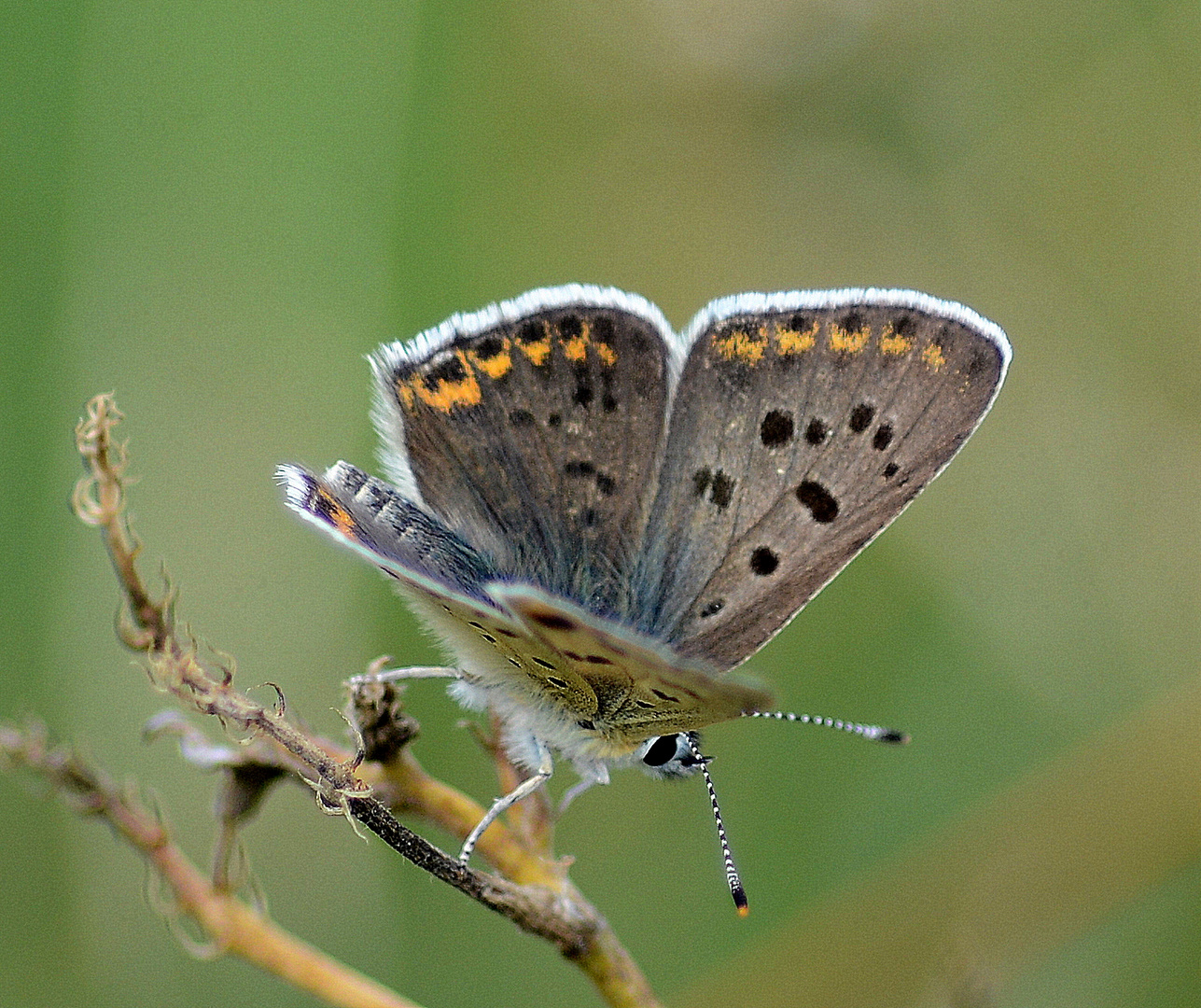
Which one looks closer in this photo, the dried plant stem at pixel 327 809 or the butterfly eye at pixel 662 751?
the dried plant stem at pixel 327 809

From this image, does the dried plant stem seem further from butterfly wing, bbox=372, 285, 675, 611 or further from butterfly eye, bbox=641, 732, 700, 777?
butterfly wing, bbox=372, 285, 675, 611

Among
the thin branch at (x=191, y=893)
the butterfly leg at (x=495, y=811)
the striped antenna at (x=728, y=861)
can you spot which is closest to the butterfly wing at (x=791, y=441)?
the striped antenna at (x=728, y=861)

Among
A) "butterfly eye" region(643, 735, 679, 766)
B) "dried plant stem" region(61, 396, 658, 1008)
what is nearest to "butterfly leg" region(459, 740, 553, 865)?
"dried plant stem" region(61, 396, 658, 1008)

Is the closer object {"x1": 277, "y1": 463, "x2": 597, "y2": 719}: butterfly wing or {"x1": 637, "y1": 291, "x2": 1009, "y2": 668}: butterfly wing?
{"x1": 277, "y1": 463, "x2": 597, "y2": 719}: butterfly wing

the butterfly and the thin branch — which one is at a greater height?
the butterfly

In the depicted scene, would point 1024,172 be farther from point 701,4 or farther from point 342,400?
point 342,400

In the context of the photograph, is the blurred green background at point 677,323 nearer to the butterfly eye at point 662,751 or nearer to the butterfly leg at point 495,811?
the butterfly eye at point 662,751

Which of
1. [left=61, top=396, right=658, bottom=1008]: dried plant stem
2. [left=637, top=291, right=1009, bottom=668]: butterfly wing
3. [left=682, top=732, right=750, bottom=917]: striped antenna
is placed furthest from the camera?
[left=637, top=291, right=1009, bottom=668]: butterfly wing
